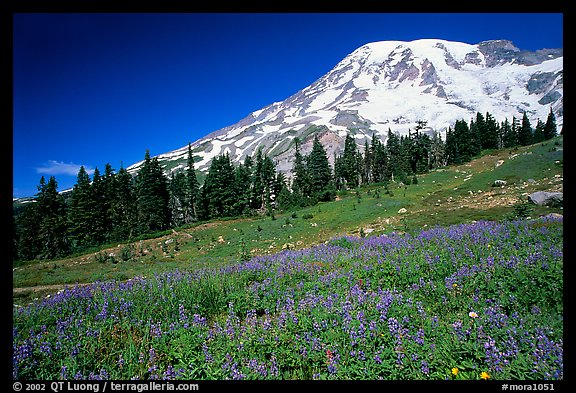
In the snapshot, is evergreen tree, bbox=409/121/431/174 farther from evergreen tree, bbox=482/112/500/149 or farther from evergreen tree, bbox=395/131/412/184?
evergreen tree, bbox=482/112/500/149

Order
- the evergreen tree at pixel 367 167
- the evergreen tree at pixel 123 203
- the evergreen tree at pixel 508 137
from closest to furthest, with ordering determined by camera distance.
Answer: the evergreen tree at pixel 123 203 < the evergreen tree at pixel 367 167 < the evergreen tree at pixel 508 137

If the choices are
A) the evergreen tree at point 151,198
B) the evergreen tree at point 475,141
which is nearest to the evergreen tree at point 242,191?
the evergreen tree at point 151,198

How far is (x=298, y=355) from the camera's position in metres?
2.78

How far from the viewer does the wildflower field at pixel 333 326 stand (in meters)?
2.45

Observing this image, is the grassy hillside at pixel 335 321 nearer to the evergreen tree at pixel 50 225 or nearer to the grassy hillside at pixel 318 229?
the grassy hillside at pixel 318 229

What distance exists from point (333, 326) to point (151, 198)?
4983 cm

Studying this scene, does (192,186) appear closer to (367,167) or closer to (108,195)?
(108,195)

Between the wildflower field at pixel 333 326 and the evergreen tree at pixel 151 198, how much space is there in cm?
4467

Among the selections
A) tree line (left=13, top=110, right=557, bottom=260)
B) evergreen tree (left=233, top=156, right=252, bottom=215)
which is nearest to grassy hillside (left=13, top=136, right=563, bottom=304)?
tree line (left=13, top=110, right=557, bottom=260)

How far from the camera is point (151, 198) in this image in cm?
4659

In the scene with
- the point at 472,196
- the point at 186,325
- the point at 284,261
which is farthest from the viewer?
the point at 472,196
